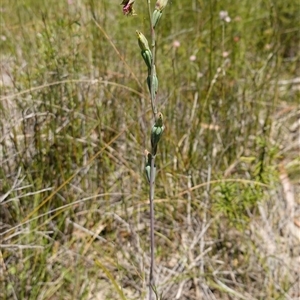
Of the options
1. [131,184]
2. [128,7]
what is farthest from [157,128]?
[131,184]

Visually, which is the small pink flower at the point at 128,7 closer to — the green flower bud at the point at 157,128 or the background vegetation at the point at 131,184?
the green flower bud at the point at 157,128

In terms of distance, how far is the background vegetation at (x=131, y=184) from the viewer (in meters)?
1.83

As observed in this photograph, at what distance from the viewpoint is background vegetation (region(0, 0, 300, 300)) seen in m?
1.83

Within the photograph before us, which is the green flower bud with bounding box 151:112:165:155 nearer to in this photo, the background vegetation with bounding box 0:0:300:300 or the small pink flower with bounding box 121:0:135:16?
the small pink flower with bounding box 121:0:135:16

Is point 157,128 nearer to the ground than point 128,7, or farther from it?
nearer to the ground

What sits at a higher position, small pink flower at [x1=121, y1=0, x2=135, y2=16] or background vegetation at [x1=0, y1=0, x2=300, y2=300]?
small pink flower at [x1=121, y1=0, x2=135, y2=16]

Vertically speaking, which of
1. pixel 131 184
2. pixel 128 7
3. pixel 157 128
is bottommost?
pixel 131 184

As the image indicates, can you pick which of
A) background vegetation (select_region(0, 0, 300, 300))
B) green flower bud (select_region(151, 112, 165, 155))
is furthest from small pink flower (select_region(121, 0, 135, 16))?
background vegetation (select_region(0, 0, 300, 300))

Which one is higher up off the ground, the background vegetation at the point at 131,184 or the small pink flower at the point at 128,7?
the small pink flower at the point at 128,7

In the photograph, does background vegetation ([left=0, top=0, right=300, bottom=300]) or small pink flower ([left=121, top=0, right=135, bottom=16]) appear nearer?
small pink flower ([left=121, top=0, right=135, bottom=16])

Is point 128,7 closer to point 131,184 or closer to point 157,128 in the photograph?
point 157,128

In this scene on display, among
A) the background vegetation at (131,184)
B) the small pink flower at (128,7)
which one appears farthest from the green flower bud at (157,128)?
the background vegetation at (131,184)

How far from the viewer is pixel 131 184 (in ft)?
6.82

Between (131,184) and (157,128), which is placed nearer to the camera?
(157,128)
